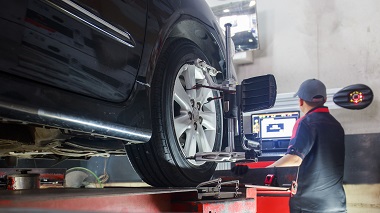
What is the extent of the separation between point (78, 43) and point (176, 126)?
2.43ft

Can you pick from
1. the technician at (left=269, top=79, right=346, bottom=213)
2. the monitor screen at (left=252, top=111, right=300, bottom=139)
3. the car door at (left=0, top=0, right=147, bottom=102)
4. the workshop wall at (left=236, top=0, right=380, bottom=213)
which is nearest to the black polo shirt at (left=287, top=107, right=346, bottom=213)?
the technician at (left=269, top=79, right=346, bottom=213)

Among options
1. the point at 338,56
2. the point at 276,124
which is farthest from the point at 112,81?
the point at 338,56

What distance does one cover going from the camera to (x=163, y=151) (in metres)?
1.71

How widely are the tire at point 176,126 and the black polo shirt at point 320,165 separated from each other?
1.26m

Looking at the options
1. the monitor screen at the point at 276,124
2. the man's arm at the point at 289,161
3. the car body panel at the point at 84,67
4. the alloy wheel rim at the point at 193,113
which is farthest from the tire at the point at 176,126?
the monitor screen at the point at 276,124

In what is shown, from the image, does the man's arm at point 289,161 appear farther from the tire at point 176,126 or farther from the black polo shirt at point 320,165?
the tire at point 176,126

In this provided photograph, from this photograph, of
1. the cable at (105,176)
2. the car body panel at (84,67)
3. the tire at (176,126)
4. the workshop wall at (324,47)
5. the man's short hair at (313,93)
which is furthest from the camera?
the cable at (105,176)

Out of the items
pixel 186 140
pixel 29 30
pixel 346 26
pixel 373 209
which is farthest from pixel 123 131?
pixel 346 26

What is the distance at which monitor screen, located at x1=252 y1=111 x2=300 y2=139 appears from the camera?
187 inches

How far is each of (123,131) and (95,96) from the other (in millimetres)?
171

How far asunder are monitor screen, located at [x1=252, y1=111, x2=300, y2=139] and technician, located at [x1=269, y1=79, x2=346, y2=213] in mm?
1377

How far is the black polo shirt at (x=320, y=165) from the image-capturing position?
10.5 ft

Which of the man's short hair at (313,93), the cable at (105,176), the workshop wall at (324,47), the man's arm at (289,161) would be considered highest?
the workshop wall at (324,47)

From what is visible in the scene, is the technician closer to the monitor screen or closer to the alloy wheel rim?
the alloy wheel rim
